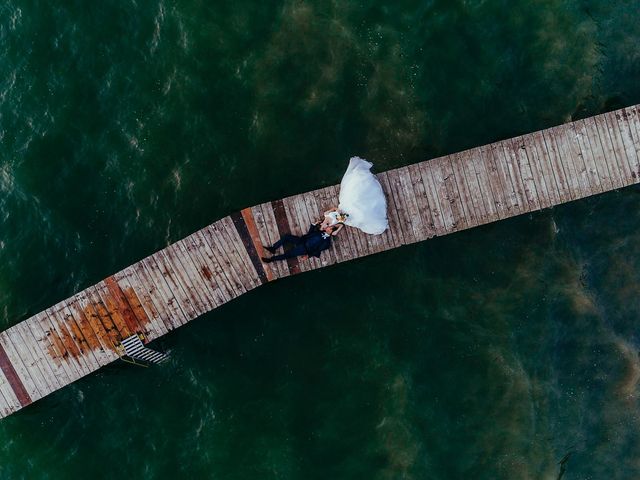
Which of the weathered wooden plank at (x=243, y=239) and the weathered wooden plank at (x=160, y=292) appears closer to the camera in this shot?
the weathered wooden plank at (x=243, y=239)

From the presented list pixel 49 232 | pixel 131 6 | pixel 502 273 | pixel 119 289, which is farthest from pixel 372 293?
pixel 131 6

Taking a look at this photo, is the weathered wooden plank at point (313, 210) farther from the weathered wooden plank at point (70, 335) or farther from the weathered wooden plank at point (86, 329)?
the weathered wooden plank at point (70, 335)

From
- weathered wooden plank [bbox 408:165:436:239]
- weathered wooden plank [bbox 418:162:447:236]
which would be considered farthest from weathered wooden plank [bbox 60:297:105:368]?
weathered wooden plank [bbox 418:162:447:236]

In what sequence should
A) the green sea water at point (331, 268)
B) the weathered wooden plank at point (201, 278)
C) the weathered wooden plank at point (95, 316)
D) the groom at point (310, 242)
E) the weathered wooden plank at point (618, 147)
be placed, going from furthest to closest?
the green sea water at point (331, 268) → the weathered wooden plank at point (201, 278) → the weathered wooden plank at point (95, 316) → the weathered wooden plank at point (618, 147) → the groom at point (310, 242)

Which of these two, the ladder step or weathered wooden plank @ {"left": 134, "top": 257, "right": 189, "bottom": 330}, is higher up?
weathered wooden plank @ {"left": 134, "top": 257, "right": 189, "bottom": 330}

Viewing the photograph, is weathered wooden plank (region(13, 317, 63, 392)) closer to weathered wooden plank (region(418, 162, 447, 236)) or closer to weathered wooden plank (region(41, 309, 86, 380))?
weathered wooden plank (region(41, 309, 86, 380))

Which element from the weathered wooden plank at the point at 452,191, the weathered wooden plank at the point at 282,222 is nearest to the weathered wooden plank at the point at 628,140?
the weathered wooden plank at the point at 452,191
